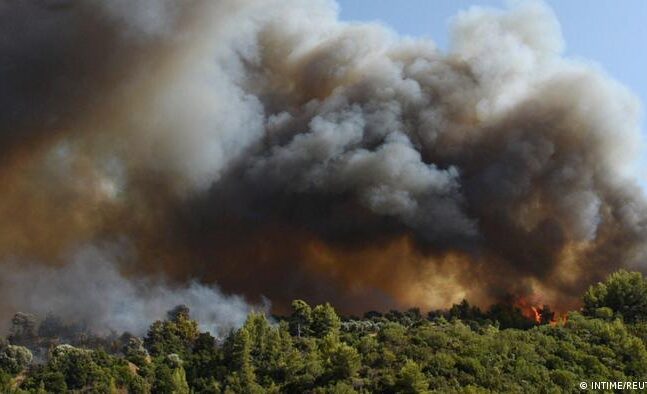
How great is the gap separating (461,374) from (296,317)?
74.7 feet

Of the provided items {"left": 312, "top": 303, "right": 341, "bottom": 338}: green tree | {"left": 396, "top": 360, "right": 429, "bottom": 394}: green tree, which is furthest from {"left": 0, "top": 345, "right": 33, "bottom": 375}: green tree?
{"left": 396, "top": 360, "right": 429, "bottom": 394}: green tree

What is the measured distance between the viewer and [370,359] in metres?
31.2

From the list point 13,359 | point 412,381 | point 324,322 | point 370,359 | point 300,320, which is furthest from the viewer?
point 300,320

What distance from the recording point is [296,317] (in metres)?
49.6

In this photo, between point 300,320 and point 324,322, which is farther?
point 300,320

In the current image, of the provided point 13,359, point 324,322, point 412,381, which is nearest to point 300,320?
point 324,322

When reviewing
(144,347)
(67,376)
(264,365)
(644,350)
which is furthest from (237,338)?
(644,350)

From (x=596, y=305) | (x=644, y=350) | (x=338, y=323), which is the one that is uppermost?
(x=596, y=305)

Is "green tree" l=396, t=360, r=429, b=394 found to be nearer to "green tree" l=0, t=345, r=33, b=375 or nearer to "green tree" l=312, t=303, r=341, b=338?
"green tree" l=312, t=303, r=341, b=338

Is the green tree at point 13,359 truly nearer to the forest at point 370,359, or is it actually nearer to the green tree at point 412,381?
the forest at point 370,359

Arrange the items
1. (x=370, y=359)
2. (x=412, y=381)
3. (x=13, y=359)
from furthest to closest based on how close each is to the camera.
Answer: (x=13, y=359)
(x=370, y=359)
(x=412, y=381)

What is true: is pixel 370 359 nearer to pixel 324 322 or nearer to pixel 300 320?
pixel 324 322

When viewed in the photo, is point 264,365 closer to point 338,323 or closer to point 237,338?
point 237,338

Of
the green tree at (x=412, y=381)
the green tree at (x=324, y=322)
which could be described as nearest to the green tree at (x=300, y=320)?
the green tree at (x=324, y=322)
